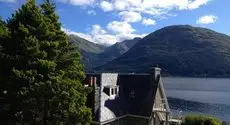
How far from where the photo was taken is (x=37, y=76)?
2773 cm

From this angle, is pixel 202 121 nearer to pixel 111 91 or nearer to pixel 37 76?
pixel 111 91

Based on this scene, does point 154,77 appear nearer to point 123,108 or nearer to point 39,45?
point 123,108

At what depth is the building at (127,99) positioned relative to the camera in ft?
124

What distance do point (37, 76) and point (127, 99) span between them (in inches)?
740

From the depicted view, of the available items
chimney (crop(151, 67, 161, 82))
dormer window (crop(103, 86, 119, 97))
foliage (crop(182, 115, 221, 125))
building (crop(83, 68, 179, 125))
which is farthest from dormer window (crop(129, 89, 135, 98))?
foliage (crop(182, 115, 221, 125))

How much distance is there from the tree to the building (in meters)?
7.22

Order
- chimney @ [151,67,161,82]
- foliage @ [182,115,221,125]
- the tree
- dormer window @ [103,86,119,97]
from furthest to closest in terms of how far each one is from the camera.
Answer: foliage @ [182,115,221,125]
chimney @ [151,67,161,82]
dormer window @ [103,86,119,97]
the tree

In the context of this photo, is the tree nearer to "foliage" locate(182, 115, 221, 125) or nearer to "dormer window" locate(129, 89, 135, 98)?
"dormer window" locate(129, 89, 135, 98)

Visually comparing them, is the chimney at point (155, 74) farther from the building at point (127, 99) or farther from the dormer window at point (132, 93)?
the dormer window at point (132, 93)

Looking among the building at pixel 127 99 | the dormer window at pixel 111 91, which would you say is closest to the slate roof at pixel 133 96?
the building at pixel 127 99

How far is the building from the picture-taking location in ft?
124

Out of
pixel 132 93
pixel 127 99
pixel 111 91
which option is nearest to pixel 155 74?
pixel 132 93

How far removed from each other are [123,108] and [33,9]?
19341 millimetres

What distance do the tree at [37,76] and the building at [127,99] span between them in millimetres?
7223
